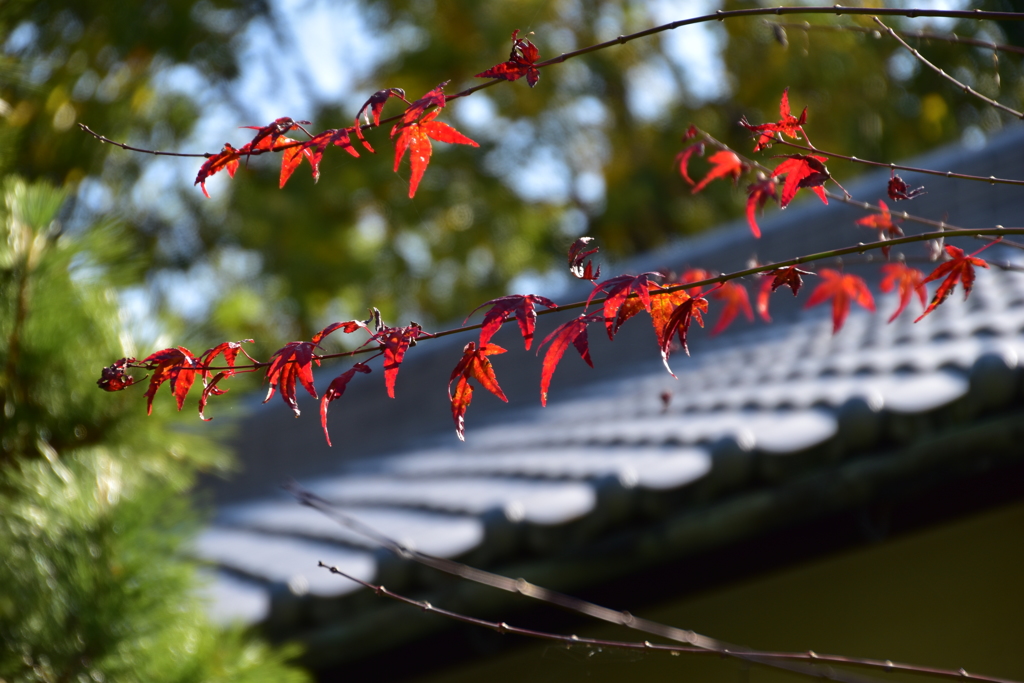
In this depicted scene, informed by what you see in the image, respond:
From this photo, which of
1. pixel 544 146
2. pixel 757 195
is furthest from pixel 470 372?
pixel 544 146

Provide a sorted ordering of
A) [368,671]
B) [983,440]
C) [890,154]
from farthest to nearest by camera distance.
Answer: [890,154] → [368,671] → [983,440]

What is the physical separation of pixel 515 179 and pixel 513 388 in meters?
5.85

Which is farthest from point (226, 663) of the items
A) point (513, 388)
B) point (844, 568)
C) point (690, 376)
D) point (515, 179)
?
point (515, 179)

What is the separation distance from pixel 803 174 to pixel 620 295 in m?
0.29

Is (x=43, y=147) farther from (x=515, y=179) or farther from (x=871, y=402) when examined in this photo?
(x=515, y=179)

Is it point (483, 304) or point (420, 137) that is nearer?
point (483, 304)

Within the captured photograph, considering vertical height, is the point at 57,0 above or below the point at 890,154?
below

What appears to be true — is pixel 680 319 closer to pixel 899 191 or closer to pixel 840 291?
pixel 899 191

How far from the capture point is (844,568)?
5.67 feet

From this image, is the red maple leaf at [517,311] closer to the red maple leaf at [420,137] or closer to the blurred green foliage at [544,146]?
the red maple leaf at [420,137]

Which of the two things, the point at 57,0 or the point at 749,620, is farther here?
the point at 57,0

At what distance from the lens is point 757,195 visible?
1.27 meters

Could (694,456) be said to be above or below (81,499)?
above

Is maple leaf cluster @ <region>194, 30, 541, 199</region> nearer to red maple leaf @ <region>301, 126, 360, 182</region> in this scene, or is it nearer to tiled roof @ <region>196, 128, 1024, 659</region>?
red maple leaf @ <region>301, 126, 360, 182</region>
